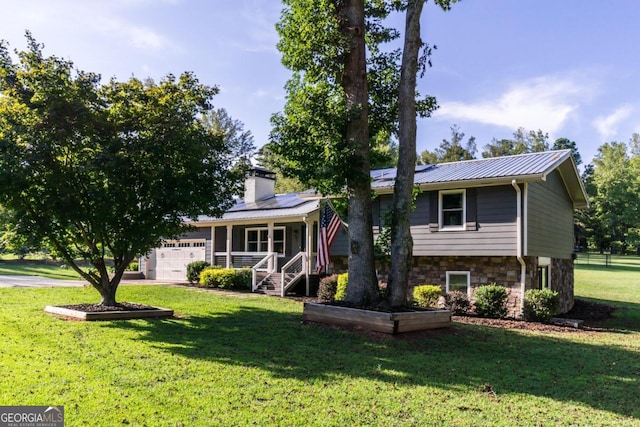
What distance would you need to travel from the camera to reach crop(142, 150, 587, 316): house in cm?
1238

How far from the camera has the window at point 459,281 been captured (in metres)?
13.4

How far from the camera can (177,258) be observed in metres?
22.1

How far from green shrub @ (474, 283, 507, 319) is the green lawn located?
2283mm

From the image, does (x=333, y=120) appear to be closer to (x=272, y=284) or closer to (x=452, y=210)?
(x=452, y=210)

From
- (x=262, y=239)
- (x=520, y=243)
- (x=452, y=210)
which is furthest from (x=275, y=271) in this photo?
(x=520, y=243)

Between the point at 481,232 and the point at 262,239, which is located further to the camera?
the point at 262,239

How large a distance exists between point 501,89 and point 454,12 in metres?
15.0

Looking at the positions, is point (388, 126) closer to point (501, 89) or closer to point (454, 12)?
point (454, 12)

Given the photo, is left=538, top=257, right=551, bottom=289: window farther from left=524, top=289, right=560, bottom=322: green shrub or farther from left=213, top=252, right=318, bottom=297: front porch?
left=213, top=252, right=318, bottom=297: front porch

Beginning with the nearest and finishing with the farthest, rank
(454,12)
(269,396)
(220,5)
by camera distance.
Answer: (269,396), (454,12), (220,5)

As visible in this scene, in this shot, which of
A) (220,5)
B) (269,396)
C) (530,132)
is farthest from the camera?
(530,132)

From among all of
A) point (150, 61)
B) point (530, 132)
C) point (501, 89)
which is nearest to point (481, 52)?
point (501, 89)

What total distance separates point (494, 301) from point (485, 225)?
211cm

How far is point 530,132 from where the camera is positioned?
49.7 m
